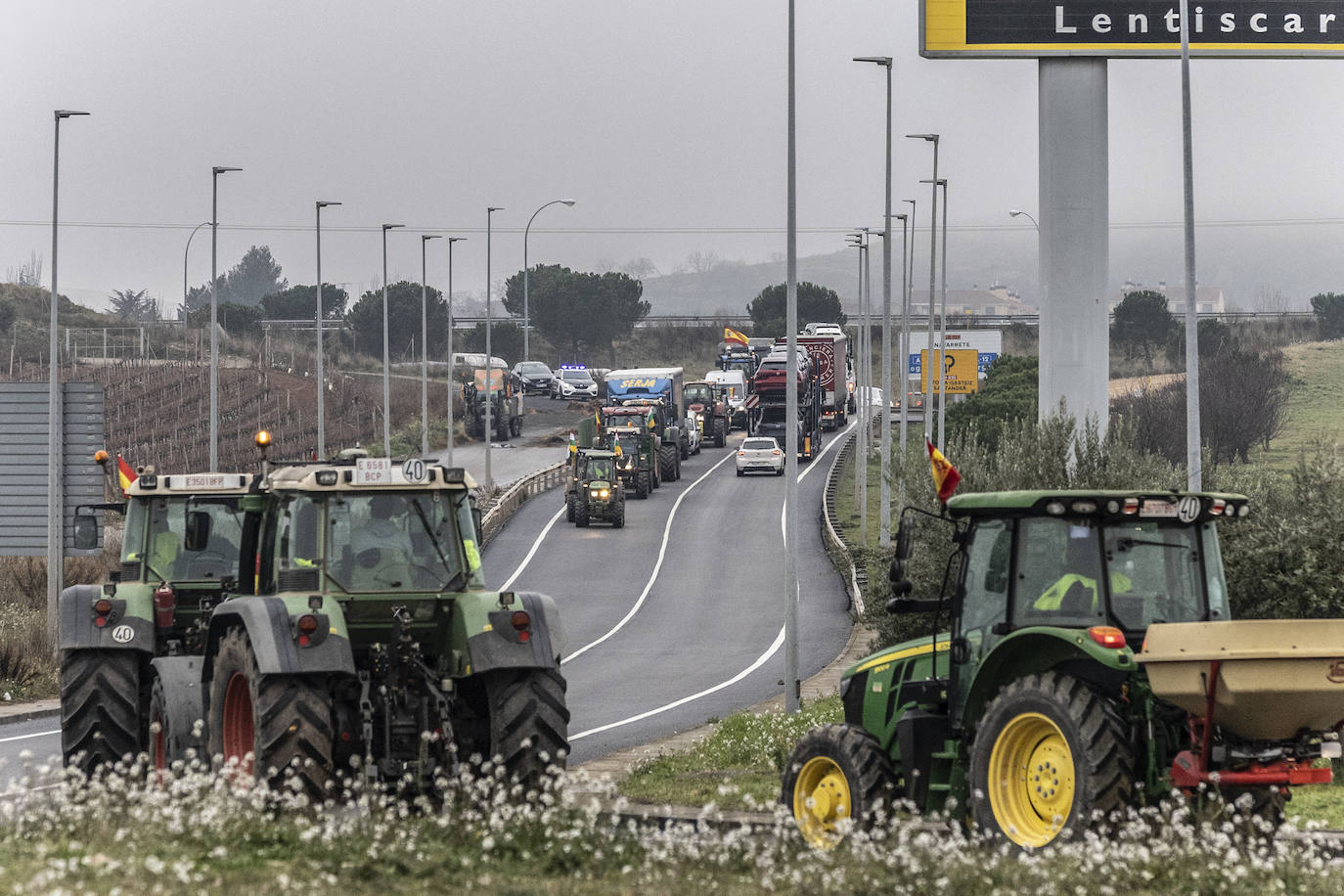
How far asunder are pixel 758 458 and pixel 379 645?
2210 inches

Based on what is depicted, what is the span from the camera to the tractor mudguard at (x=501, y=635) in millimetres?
12539

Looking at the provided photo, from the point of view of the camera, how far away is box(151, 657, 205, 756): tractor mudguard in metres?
13.8

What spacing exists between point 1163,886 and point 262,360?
98.5 m

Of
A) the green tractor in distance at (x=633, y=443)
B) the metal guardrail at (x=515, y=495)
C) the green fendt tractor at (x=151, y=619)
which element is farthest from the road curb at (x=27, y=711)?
the green tractor in distance at (x=633, y=443)

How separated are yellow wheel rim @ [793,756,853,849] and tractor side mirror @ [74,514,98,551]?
7.78 m

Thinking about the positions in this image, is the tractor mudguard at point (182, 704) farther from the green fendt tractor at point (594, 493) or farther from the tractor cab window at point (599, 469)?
the tractor cab window at point (599, 469)

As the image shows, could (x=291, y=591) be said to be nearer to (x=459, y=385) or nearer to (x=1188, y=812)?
(x=1188, y=812)

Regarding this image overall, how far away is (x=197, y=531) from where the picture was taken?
1419 centimetres

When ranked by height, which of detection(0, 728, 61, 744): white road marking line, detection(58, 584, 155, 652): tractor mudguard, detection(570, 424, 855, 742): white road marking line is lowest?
detection(570, 424, 855, 742): white road marking line

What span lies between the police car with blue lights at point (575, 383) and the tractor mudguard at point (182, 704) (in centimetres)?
8797

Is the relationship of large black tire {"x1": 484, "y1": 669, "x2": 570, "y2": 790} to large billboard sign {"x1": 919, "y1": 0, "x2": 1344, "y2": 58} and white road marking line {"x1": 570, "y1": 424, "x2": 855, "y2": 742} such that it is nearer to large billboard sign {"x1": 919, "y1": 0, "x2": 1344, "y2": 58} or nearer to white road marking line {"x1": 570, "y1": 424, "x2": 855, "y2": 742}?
white road marking line {"x1": 570, "y1": 424, "x2": 855, "y2": 742}

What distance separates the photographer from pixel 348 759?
1240 centimetres

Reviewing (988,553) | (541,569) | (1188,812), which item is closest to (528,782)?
(988,553)

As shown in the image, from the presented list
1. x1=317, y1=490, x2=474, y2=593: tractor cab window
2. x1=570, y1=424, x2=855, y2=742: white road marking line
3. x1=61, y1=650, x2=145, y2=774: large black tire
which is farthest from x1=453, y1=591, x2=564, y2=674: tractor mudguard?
x1=570, y1=424, x2=855, y2=742: white road marking line
